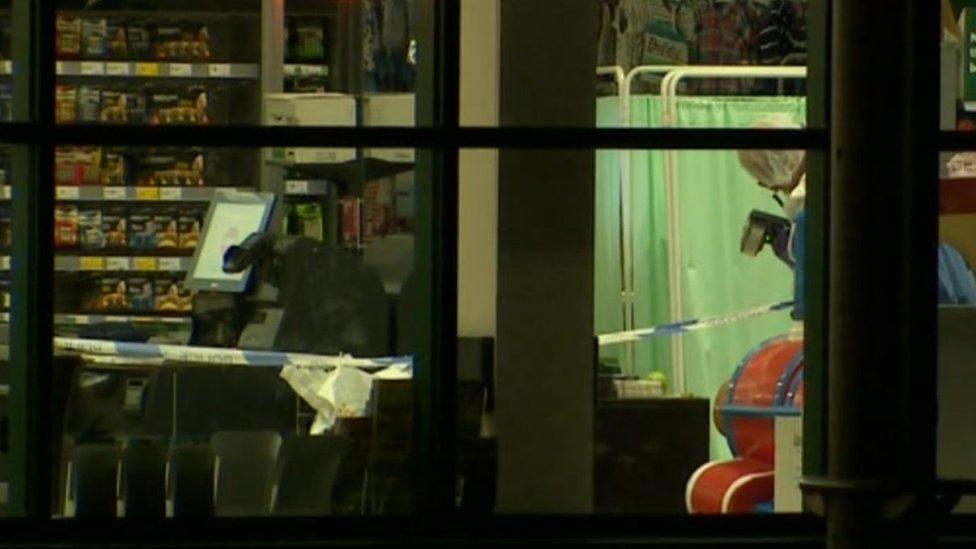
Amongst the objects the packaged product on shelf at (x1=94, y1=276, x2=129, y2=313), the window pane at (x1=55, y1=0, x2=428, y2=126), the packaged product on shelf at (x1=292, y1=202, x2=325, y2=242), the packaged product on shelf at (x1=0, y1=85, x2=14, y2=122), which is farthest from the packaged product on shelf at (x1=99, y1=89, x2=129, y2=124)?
the packaged product on shelf at (x1=292, y1=202, x2=325, y2=242)

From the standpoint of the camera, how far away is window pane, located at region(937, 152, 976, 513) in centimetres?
658

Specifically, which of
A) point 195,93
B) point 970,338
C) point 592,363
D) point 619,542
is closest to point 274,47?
point 195,93

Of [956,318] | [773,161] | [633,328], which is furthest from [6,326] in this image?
[956,318]

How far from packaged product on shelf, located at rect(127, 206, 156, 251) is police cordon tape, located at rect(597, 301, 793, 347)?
1.39 meters

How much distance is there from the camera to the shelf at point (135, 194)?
20.7 feet

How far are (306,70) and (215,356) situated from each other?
0.90 m

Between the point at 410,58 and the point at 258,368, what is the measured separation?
104 cm

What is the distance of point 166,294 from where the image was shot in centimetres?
638

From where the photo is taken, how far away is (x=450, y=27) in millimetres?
6395

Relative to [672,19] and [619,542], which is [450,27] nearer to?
[672,19]

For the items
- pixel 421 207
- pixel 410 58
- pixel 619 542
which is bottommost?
pixel 619 542

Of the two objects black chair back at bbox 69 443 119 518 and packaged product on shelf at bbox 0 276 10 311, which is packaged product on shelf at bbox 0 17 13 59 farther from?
black chair back at bbox 69 443 119 518

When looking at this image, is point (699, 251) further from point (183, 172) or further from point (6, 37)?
point (6, 37)

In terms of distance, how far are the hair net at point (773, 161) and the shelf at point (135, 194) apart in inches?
60.3
